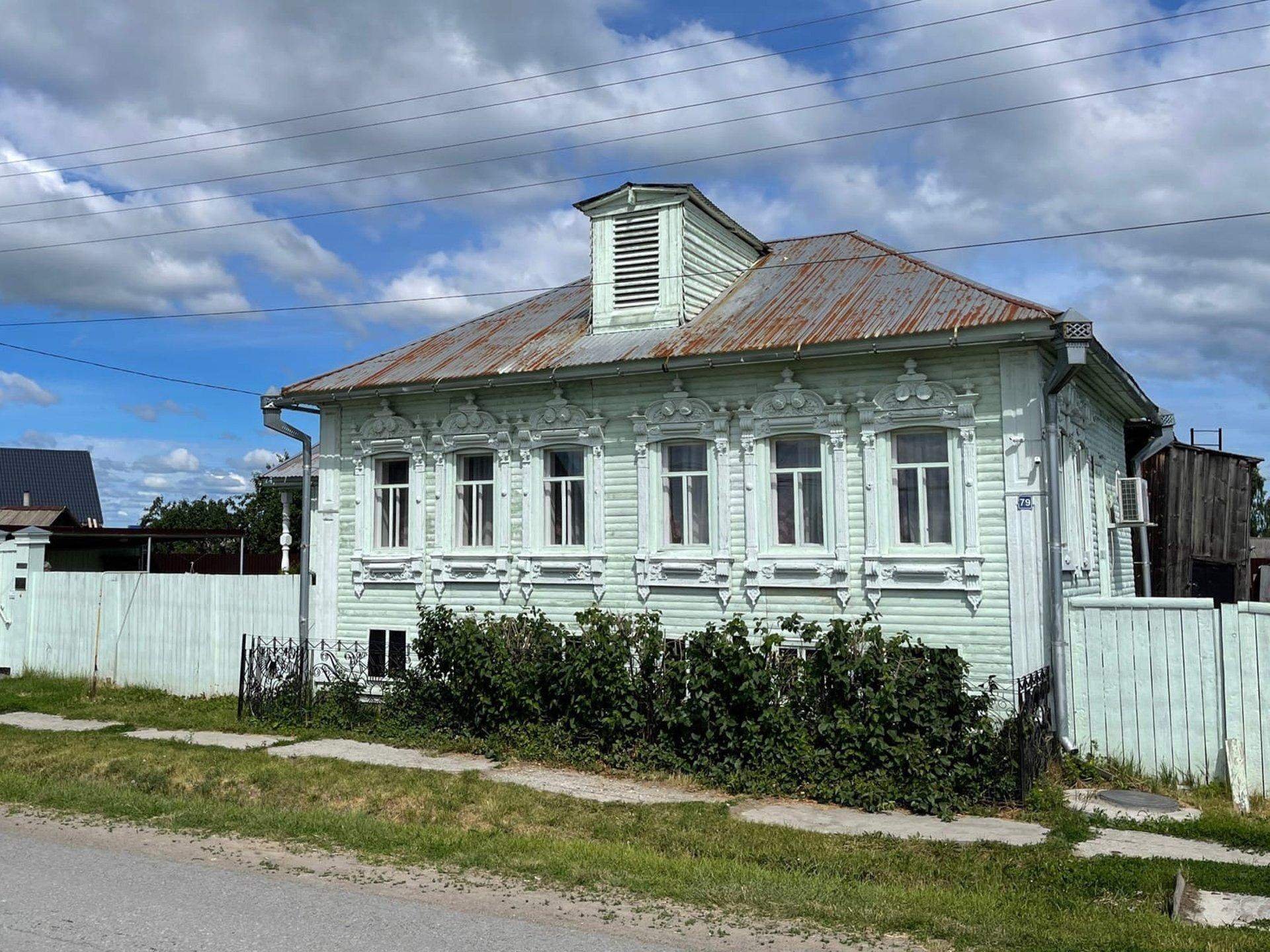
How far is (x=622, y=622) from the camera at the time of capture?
40.7 feet

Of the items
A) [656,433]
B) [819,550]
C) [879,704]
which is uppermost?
[656,433]

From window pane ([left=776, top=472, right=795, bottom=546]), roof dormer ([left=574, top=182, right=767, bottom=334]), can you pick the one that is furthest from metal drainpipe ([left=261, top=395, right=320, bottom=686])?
window pane ([left=776, top=472, right=795, bottom=546])

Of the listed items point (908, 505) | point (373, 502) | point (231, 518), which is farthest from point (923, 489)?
point (231, 518)

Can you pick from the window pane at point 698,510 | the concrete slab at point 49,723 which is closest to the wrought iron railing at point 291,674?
the concrete slab at point 49,723

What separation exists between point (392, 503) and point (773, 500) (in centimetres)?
623

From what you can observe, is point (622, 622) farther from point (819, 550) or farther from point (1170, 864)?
point (1170, 864)

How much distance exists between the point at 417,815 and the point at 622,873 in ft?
9.05

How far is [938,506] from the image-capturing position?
1284 centimetres

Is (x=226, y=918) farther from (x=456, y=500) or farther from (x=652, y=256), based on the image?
(x=652, y=256)

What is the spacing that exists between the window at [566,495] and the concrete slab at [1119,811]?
23.8 feet

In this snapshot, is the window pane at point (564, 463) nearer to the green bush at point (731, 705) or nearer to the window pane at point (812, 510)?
the green bush at point (731, 705)

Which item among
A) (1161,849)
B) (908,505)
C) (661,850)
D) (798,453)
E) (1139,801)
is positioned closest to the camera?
(661,850)

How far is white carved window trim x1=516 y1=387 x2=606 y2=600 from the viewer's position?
14750 millimetres

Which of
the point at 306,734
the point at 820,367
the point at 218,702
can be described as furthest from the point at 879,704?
the point at 218,702
